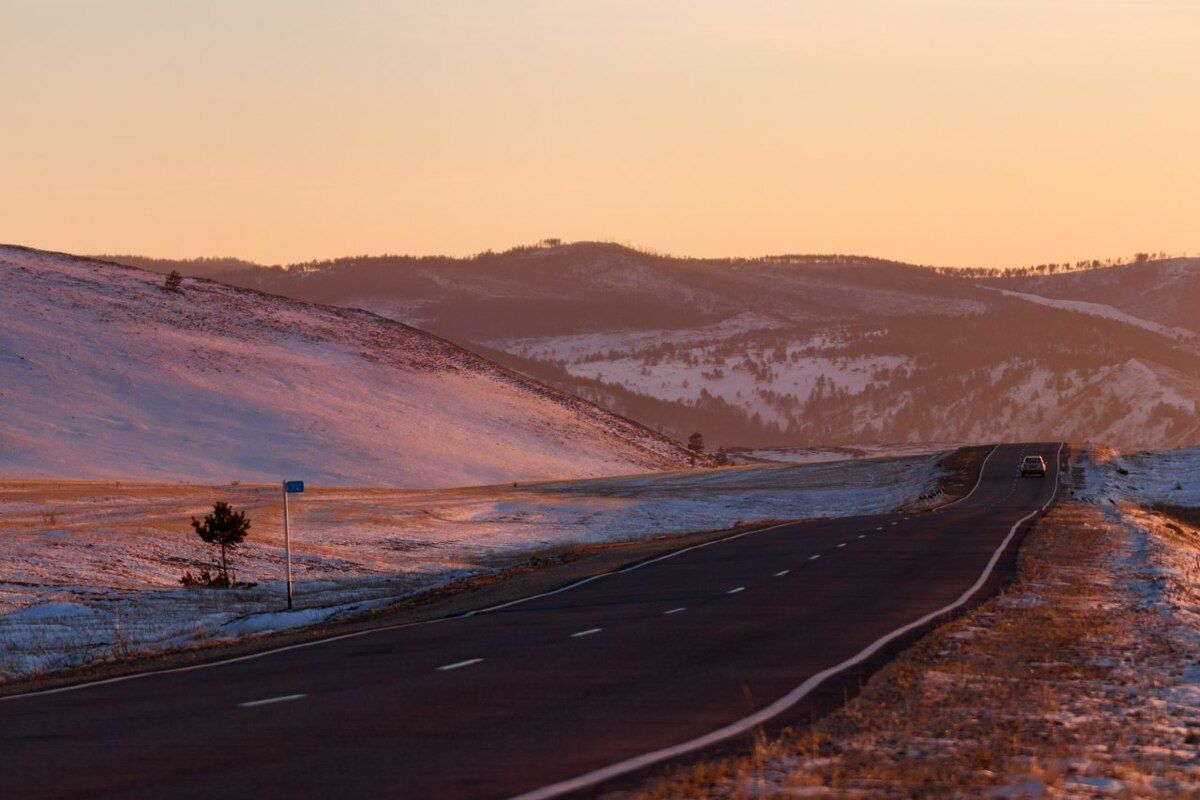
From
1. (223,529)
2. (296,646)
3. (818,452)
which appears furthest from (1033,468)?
(818,452)

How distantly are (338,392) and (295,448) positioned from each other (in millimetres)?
19284

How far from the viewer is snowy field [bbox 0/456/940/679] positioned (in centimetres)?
3084

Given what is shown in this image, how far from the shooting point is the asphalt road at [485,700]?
1227 centimetres

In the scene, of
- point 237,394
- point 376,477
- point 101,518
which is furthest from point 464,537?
point 237,394

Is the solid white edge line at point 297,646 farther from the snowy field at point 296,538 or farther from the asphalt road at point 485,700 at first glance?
the snowy field at point 296,538

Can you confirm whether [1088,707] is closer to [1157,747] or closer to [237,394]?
[1157,747]

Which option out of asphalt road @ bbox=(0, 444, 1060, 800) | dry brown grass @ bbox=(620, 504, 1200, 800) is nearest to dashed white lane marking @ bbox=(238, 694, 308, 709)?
asphalt road @ bbox=(0, 444, 1060, 800)

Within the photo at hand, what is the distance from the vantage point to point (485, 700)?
16.4m

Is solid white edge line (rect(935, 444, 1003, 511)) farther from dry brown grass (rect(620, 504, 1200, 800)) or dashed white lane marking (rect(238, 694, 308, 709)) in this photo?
dashed white lane marking (rect(238, 694, 308, 709))

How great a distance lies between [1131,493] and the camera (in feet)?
296

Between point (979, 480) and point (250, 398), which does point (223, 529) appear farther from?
point (250, 398)

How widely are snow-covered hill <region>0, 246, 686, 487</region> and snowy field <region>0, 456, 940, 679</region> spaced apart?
18.8 metres

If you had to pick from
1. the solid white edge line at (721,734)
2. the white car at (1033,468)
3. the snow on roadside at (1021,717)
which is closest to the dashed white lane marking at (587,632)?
the solid white edge line at (721,734)

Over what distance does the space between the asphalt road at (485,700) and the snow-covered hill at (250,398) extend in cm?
7646
